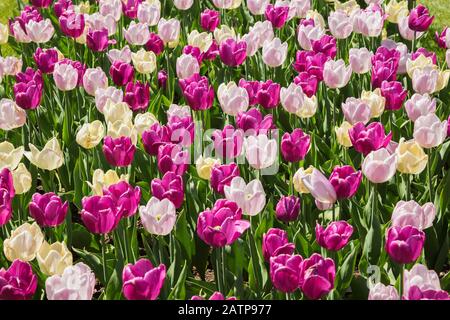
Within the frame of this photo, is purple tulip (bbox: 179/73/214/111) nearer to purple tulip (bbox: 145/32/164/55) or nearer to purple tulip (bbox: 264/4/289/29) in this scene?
purple tulip (bbox: 145/32/164/55)

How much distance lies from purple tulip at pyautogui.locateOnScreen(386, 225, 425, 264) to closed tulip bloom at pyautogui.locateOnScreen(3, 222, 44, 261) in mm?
1183

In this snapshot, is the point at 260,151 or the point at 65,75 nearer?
the point at 260,151

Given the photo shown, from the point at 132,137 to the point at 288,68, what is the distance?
1.69m

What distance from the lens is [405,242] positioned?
8.41ft

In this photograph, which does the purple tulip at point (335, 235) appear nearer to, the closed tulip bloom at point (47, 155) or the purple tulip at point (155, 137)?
the purple tulip at point (155, 137)

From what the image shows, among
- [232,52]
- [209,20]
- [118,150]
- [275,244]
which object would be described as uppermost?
[275,244]

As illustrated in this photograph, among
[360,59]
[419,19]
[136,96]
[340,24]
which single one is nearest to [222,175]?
[136,96]

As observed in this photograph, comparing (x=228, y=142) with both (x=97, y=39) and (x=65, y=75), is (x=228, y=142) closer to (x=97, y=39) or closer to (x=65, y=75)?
(x=65, y=75)

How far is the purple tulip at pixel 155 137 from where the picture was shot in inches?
136

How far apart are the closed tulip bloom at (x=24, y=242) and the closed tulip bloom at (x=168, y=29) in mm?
2356

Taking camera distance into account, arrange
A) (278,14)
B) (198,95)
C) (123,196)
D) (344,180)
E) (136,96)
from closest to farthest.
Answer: (123,196) < (344,180) < (198,95) < (136,96) < (278,14)

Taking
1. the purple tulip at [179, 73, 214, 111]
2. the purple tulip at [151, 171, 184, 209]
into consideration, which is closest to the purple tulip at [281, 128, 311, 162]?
the purple tulip at [151, 171, 184, 209]

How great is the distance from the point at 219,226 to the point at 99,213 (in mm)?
414
